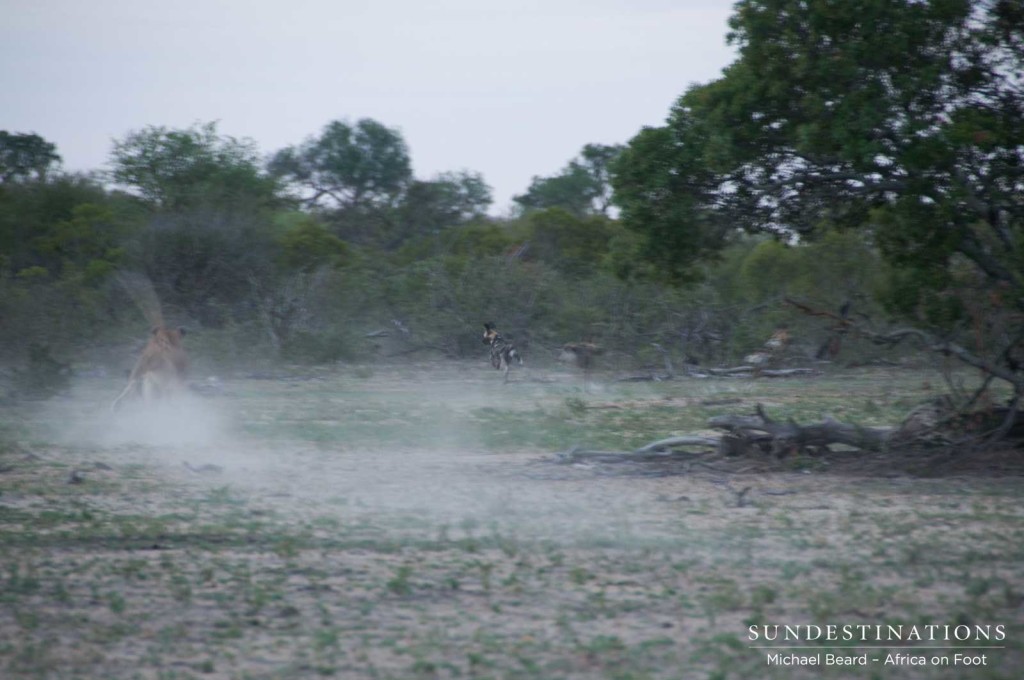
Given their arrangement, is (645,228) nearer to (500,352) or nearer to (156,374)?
(156,374)

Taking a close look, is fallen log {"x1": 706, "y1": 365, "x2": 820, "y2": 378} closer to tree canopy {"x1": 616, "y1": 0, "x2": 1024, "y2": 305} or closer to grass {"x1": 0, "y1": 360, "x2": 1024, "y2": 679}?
grass {"x1": 0, "y1": 360, "x2": 1024, "y2": 679}

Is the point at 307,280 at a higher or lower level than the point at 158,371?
higher

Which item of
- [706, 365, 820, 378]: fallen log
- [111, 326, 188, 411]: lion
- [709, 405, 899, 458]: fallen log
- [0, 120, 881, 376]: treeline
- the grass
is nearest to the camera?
the grass

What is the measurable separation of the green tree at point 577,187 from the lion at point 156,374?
38382 millimetres

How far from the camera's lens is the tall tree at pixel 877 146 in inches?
412

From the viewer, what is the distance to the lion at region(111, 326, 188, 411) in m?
14.8

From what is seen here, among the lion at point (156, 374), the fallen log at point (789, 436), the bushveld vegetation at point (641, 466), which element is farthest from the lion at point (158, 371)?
the fallen log at point (789, 436)

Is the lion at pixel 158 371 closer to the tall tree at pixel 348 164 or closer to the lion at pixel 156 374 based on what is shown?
the lion at pixel 156 374

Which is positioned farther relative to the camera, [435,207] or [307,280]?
[435,207]

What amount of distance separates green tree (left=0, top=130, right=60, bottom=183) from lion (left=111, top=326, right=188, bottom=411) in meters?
36.9

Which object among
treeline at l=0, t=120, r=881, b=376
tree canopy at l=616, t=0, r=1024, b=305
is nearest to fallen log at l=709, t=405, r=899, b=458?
tree canopy at l=616, t=0, r=1024, b=305

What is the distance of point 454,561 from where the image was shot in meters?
7.33

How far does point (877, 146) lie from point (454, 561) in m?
5.76

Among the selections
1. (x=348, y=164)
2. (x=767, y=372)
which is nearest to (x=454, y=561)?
(x=767, y=372)
